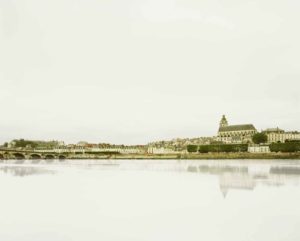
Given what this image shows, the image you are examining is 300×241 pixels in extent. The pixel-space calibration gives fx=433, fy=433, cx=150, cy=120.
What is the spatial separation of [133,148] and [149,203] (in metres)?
138

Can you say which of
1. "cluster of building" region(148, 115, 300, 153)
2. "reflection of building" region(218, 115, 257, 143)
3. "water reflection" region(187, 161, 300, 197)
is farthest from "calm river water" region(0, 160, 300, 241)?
"reflection of building" region(218, 115, 257, 143)

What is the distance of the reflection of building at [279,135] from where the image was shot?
114188 millimetres

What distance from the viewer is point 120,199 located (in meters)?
14.7

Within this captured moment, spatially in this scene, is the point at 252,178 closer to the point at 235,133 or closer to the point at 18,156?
the point at 18,156

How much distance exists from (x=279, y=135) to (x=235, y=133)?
13.8 metres

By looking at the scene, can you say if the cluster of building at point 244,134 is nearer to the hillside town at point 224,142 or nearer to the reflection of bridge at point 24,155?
the hillside town at point 224,142

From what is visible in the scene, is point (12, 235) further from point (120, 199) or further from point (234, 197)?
point (234, 197)

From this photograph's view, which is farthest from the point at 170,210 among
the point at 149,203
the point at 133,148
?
the point at 133,148

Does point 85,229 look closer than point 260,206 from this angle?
Yes

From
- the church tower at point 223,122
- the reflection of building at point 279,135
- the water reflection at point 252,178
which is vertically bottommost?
the water reflection at point 252,178

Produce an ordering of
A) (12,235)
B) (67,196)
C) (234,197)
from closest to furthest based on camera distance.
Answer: (12,235)
(234,197)
(67,196)

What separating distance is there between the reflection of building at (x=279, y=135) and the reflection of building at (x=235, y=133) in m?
5.11

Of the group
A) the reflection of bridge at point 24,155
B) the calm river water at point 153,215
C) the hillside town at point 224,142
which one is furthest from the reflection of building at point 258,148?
the calm river water at point 153,215

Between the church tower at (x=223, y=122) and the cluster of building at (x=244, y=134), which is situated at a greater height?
the church tower at (x=223, y=122)
